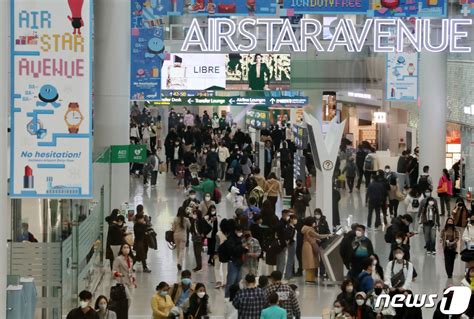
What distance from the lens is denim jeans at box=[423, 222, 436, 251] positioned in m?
25.6

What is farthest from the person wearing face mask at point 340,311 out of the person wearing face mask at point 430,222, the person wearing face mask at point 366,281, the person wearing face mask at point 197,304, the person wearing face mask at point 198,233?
the person wearing face mask at point 430,222

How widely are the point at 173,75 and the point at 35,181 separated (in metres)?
26.1

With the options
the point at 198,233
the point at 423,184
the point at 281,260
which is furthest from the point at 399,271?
the point at 423,184

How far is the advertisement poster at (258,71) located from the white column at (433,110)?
18.8 ft

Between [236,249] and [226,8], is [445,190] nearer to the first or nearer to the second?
[226,8]

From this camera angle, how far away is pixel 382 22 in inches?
1158

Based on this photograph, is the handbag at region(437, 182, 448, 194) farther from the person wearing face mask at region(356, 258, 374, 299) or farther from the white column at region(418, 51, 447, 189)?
the person wearing face mask at region(356, 258, 374, 299)

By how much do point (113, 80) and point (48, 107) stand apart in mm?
13445

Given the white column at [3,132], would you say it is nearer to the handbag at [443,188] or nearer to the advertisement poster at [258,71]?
the handbag at [443,188]

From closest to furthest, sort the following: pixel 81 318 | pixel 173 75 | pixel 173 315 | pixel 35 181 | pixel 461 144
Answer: pixel 35 181 < pixel 81 318 < pixel 173 315 < pixel 461 144 < pixel 173 75

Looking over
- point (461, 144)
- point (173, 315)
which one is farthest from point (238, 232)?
point (461, 144)

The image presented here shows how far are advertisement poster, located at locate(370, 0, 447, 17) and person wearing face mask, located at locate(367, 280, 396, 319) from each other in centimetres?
A: 1326

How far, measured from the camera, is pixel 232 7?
97.6ft

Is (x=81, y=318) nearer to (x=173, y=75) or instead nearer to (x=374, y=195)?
(x=374, y=195)
